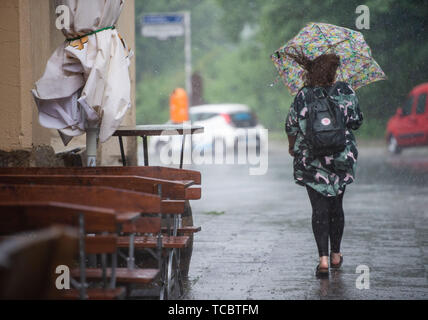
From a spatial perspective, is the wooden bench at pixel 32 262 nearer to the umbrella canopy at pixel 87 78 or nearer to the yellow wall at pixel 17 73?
the umbrella canopy at pixel 87 78

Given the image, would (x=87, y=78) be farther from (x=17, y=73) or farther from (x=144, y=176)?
(x=144, y=176)

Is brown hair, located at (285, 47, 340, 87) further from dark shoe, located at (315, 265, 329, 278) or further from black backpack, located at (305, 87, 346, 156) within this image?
dark shoe, located at (315, 265, 329, 278)

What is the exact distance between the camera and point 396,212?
1001 cm

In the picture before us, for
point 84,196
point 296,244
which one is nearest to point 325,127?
point 296,244

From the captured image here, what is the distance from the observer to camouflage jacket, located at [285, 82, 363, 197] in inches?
244

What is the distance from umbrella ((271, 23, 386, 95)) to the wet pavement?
1437 millimetres

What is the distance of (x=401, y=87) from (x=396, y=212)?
326 inches

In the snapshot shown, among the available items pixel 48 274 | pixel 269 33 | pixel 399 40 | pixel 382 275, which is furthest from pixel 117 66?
pixel 269 33

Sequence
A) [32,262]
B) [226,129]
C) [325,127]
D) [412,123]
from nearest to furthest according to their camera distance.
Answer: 1. [32,262]
2. [325,127]
3. [412,123]
4. [226,129]

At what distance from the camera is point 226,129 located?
86.0 ft

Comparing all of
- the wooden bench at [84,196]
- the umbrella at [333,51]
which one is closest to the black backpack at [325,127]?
the umbrella at [333,51]

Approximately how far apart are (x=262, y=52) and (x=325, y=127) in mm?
27687

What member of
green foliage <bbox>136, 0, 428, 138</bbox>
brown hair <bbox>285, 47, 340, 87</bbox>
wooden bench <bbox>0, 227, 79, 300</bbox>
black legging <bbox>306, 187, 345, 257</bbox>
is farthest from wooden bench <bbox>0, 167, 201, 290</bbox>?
green foliage <bbox>136, 0, 428, 138</bbox>

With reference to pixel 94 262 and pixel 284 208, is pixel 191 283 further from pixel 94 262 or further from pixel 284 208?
pixel 284 208
